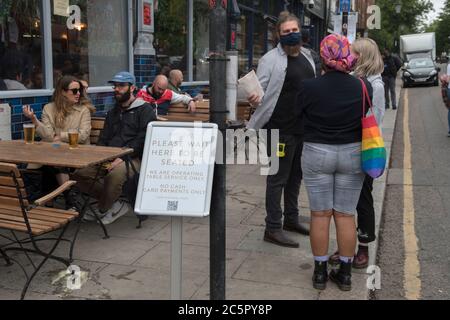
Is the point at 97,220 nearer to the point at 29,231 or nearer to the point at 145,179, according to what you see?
the point at 29,231

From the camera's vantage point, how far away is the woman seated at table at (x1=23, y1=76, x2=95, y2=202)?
5199 millimetres

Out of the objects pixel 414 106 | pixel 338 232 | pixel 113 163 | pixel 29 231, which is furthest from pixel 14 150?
pixel 414 106

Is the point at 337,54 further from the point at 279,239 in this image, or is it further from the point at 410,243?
the point at 410,243

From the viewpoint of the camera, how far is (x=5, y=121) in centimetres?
518

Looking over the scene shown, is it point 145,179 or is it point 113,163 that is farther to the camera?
point 113,163

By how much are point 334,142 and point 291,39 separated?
3.77 ft

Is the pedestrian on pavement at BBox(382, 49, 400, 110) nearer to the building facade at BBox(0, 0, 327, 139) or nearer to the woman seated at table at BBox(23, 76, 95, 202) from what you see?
the building facade at BBox(0, 0, 327, 139)

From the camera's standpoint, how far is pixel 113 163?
16.6 feet

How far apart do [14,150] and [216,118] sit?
2341 millimetres

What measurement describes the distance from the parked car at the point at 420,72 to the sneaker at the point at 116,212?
902 inches

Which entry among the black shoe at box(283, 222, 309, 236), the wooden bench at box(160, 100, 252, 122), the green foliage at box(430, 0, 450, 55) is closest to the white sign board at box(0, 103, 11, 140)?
the wooden bench at box(160, 100, 252, 122)

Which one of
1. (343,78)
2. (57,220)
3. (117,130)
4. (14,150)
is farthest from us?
(117,130)

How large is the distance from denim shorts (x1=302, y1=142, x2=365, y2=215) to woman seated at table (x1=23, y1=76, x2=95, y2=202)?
104 inches

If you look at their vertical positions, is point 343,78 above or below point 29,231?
above
